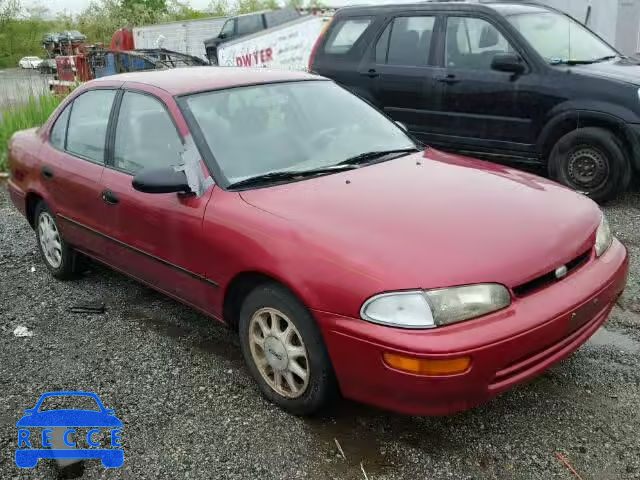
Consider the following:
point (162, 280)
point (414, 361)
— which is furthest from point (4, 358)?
point (414, 361)

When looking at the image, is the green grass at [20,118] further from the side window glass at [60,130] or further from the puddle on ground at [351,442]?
the puddle on ground at [351,442]

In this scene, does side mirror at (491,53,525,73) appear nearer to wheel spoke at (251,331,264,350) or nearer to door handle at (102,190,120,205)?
door handle at (102,190,120,205)

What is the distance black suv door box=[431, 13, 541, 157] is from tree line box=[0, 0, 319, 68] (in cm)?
3124

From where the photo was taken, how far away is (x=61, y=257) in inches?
190

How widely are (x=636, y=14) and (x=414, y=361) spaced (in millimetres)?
11728

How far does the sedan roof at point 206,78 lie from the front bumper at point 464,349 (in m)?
1.71

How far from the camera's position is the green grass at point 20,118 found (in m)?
8.98

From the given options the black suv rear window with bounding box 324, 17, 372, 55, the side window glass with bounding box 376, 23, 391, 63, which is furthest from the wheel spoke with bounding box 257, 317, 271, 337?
the black suv rear window with bounding box 324, 17, 372, 55

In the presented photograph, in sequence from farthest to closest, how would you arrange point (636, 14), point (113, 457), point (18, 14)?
point (18, 14) < point (636, 14) < point (113, 457)

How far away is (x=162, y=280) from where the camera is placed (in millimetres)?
3678

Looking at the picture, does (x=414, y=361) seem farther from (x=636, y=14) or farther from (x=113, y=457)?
(x=636, y=14)

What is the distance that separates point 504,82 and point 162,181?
4202 mm

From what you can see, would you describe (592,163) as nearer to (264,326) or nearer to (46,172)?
(264,326)

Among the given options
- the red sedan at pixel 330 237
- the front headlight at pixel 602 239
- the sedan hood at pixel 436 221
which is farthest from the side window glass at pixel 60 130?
the front headlight at pixel 602 239
